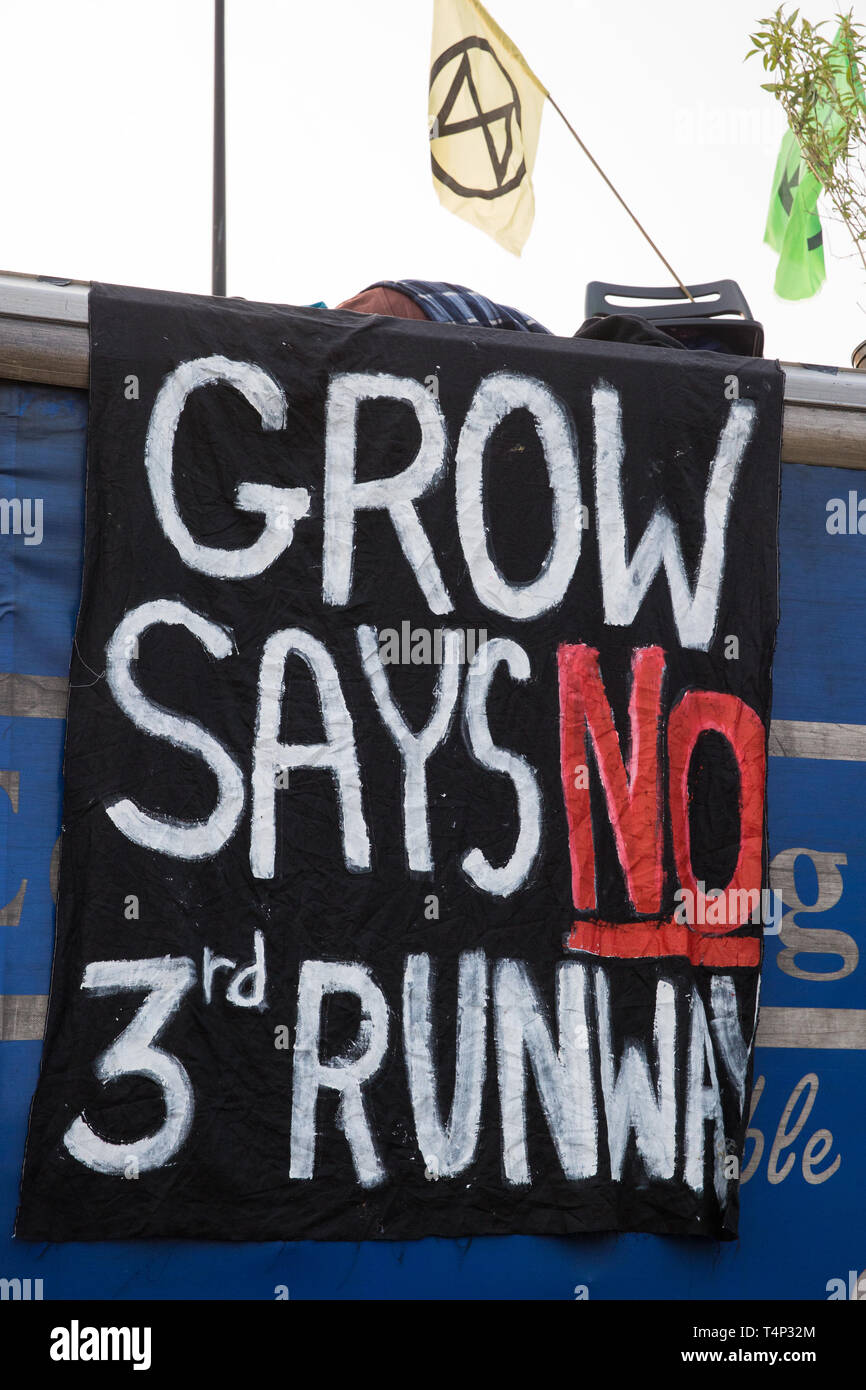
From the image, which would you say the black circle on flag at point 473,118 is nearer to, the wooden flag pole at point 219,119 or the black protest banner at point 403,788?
the black protest banner at point 403,788

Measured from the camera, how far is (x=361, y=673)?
2381 millimetres

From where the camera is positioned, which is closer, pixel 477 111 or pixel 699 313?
pixel 699 313

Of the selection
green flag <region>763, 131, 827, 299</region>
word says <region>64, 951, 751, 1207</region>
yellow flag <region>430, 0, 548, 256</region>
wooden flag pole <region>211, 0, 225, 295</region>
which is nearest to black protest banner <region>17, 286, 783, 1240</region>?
word says <region>64, 951, 751, 1207</region>

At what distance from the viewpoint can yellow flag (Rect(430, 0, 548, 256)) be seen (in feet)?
13.3

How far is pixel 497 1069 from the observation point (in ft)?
7.75

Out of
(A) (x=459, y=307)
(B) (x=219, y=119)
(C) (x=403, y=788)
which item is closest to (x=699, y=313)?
(A) (x=459, y=307)

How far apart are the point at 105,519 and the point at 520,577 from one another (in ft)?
2.61

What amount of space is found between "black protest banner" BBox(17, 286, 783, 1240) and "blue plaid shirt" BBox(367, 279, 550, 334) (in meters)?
0.14

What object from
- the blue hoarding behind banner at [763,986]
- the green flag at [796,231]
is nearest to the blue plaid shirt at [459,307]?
the blue hoarding behind banner at [763,986]

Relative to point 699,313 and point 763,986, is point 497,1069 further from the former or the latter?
point 699,313

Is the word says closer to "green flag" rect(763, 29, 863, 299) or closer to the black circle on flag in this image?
the black circle on flag

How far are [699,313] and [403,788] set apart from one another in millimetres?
1389

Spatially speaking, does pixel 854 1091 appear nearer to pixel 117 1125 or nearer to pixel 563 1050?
pixel 563 1050

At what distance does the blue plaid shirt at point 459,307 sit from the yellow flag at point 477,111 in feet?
5.19
